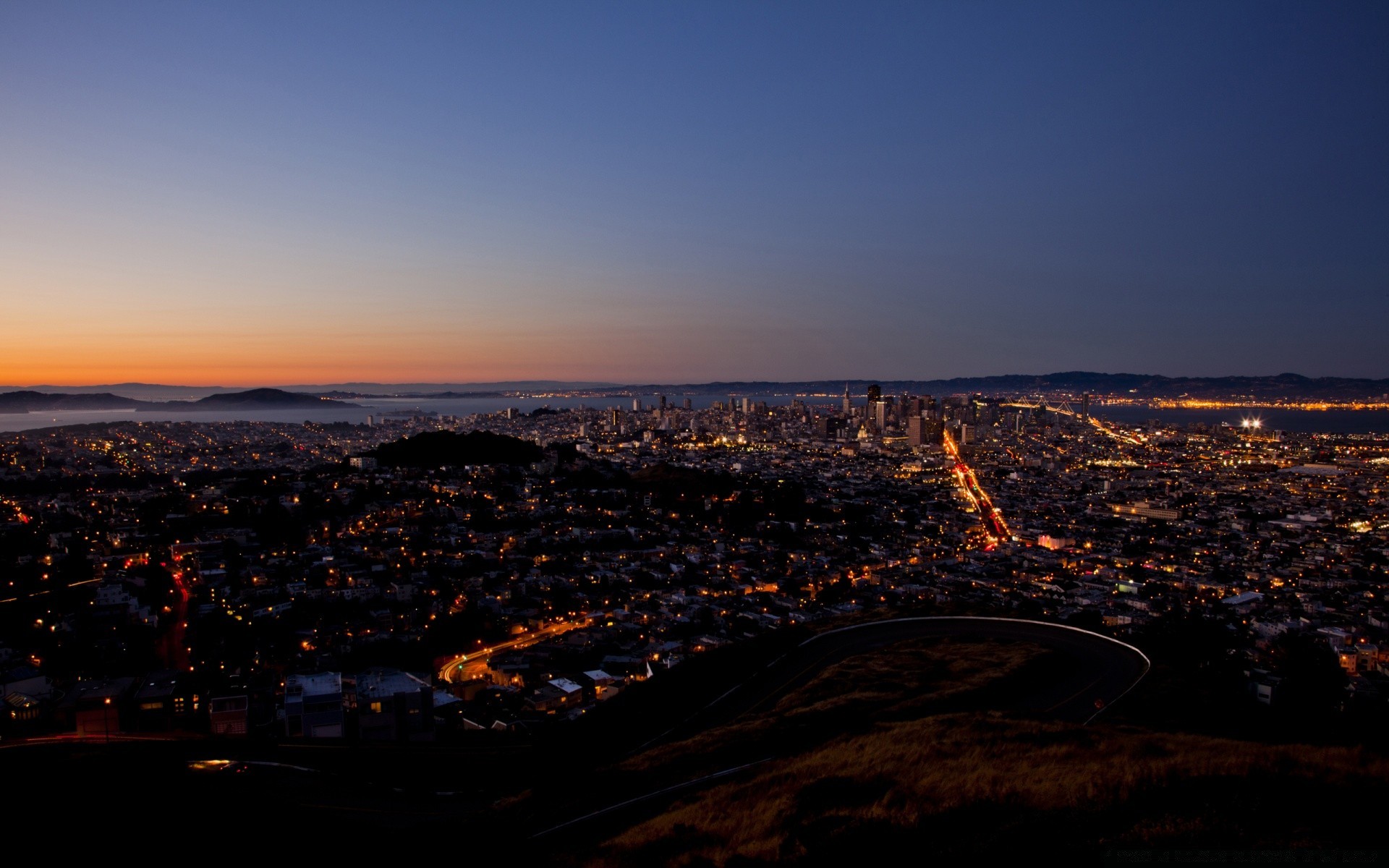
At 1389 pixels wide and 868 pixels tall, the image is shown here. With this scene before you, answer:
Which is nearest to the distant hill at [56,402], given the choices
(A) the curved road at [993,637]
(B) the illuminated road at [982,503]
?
(B) the illuminated road at [982,503]

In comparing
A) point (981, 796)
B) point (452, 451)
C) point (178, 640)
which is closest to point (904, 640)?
point (981, 796)

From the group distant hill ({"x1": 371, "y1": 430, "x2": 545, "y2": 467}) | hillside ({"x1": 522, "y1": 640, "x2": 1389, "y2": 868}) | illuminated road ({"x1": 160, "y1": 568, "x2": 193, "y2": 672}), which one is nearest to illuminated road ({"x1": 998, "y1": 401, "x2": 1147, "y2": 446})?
distant hill ({"x1": 371, "y1": 430, "x2": 545, "y2": 467})

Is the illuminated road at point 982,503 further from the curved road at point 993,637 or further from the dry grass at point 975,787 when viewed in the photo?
the dry grass at point 975,787

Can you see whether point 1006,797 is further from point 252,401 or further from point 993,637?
point 252,401

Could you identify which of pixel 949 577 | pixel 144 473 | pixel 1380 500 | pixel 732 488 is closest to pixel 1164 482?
pixel 1380 500

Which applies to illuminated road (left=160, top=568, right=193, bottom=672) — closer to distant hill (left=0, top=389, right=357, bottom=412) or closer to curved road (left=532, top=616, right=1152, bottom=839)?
curved road (left=532, top=616, right=1152, bottom=839)

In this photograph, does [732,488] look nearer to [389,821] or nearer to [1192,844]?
[389,821]
